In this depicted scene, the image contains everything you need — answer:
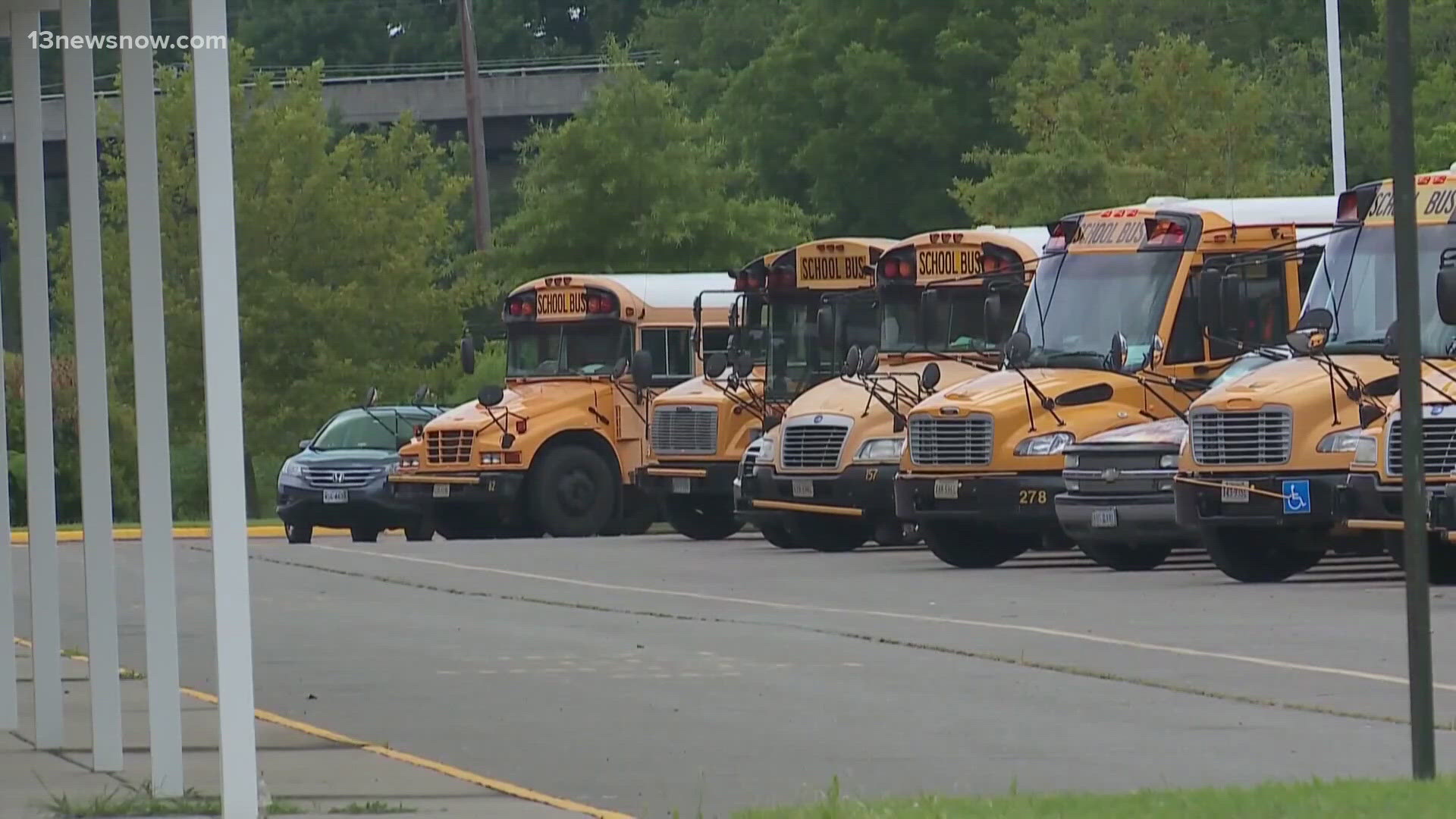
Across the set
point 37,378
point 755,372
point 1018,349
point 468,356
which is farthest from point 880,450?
point 37,378

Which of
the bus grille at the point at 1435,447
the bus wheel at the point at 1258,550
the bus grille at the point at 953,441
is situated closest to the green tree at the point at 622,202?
the bus grille at the point at 953,441

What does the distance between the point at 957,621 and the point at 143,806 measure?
8732 millimetres

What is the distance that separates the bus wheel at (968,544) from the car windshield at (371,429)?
12.3 metres

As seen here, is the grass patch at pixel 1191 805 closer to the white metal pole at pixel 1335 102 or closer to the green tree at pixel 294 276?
the white metal pole at pixel 1335 102

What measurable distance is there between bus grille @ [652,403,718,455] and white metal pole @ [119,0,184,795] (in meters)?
19.9

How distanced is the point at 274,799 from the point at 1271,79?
50.4m

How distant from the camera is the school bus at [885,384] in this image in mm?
26125

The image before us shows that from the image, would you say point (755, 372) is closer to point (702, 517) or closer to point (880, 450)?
point (702, 517)

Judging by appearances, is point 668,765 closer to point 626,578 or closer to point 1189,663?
point 1189,663

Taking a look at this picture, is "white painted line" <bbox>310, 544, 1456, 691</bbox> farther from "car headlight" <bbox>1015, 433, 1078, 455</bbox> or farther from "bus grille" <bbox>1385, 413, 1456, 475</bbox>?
"car headlight" <bbox>1015, 433, 1078, 455</bbox>

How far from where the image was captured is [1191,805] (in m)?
8.70

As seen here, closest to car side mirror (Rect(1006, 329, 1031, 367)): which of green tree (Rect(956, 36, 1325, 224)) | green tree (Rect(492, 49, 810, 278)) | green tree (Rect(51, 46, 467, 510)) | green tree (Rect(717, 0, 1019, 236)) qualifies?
green tree (Rect(956, 36, 1325, 224))

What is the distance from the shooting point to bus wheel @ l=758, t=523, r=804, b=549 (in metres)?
28.8

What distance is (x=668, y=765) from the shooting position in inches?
432
